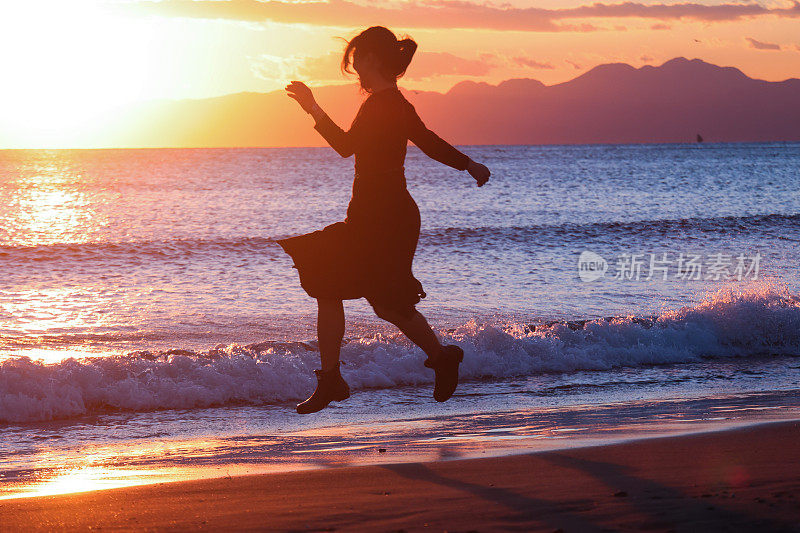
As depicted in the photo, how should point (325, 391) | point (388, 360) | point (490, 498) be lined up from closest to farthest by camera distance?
point (490, 498) < point (325, 391) < point (388, 360)

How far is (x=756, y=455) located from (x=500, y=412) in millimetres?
2768

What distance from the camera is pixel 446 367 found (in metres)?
4.93

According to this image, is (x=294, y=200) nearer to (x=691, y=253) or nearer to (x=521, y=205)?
(x=521, y=205)

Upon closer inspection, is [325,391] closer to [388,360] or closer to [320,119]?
[320,119]

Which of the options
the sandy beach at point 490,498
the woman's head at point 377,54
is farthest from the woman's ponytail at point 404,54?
the sandy beach at point 490,498

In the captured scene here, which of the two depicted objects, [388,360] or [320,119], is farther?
[388,360]

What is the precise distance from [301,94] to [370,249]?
33.6 inches

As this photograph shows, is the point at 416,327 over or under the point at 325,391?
over

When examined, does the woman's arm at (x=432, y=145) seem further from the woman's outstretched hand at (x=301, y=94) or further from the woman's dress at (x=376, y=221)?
the woman's outstretched hand at (x=301, y=94)

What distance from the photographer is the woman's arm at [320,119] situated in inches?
174

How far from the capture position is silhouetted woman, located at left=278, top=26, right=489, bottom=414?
4.46 metres

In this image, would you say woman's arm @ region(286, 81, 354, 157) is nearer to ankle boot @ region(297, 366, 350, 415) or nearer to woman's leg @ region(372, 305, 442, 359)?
woman's leg @ region(372, 305, 442, 359)

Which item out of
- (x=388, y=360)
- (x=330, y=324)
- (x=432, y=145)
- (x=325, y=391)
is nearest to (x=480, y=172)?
(x=432, y=145)

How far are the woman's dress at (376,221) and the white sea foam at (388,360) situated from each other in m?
4.13
